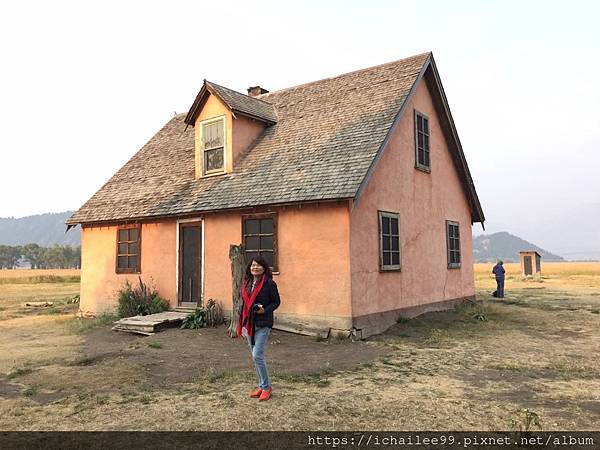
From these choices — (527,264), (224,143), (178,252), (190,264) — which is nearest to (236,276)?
(190,264)

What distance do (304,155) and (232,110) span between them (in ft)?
9.87

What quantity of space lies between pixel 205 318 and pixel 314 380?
5.75 metres

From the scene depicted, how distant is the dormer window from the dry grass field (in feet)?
17.9

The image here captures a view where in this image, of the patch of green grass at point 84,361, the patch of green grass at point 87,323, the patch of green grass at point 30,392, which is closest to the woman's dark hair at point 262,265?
the patch of green grass at point 30,392

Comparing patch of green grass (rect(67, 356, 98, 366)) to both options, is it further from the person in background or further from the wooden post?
the person in background

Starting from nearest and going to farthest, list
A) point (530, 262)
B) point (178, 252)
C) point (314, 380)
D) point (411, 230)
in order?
1. point (314, 380)
2. point (411, 230)
3. point (178, 252)
4. point (530, 262)

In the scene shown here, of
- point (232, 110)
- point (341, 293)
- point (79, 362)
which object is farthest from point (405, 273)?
point (79, 362)

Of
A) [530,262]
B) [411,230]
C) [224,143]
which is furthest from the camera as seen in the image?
[530,262]

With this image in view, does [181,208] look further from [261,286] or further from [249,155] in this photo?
[261,286]

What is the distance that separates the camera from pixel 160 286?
1405 cm

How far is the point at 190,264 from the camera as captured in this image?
13.5 metres

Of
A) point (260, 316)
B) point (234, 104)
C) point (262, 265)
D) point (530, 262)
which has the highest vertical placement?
point (234, 104)

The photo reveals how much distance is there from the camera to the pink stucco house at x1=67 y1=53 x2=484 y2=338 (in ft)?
35.2

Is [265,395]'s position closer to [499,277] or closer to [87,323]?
[87,323]
